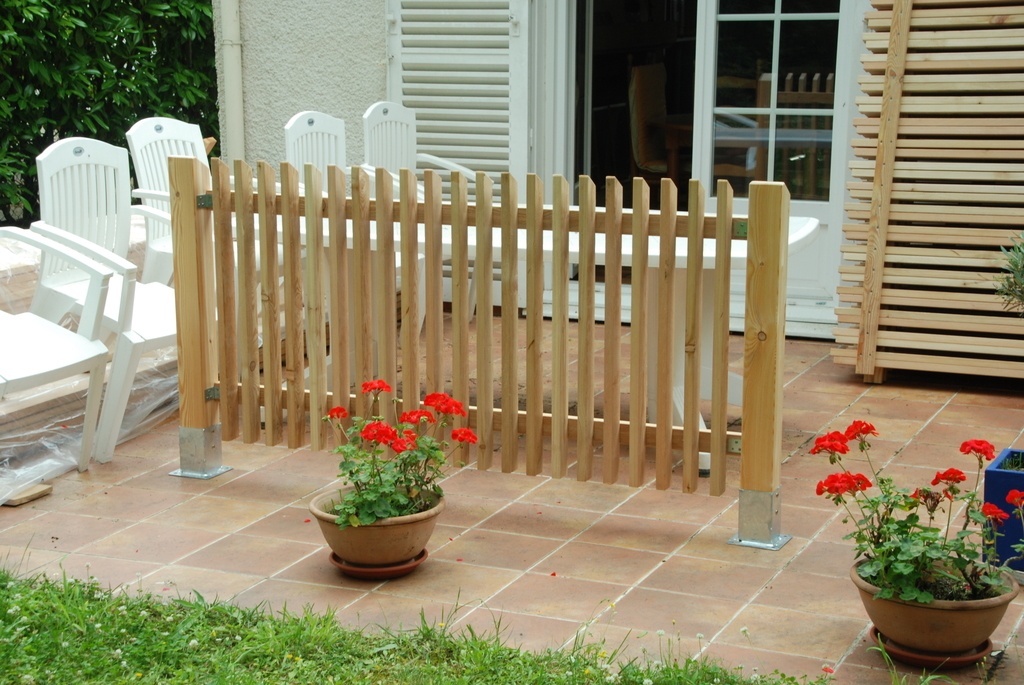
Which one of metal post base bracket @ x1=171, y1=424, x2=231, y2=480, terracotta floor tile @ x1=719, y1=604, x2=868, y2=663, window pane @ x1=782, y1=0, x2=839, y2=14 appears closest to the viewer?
terracotta floor tile @ x1=719, y1=604, x2=868, y2=663

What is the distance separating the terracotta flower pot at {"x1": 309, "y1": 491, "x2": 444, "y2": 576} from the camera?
3607 millimetres

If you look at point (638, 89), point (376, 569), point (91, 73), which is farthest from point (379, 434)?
point (638, 89)

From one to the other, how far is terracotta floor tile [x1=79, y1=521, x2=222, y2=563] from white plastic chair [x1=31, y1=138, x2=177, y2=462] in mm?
773

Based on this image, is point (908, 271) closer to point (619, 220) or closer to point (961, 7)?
point (961, 7)

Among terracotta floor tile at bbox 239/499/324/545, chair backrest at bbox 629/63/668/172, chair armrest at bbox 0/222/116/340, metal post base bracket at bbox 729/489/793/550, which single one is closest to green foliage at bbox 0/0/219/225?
chair backrest at bbox 629/63/668/172

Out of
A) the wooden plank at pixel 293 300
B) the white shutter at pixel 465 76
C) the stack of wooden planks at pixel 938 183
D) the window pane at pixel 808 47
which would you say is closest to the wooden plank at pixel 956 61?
the stack of wooden planks at pixel 938 183

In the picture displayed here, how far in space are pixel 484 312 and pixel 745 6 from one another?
3.31m

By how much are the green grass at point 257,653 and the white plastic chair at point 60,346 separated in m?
1.04

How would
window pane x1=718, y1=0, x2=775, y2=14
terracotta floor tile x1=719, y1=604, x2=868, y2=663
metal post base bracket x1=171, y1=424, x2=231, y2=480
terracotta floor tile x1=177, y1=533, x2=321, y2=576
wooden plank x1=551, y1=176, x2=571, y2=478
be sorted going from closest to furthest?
terracotta floor tile x1=719, y1=604, x2=868, y2=663
terracotta floor tile x1=177, y1=533, x2=321, y2=576
wooden plank x1=551, y1=176, x2=571, y2=478
metal post base bracket x1=171, y1=424, x2=231, y2=480
window pane x1=718, y1=0, x2=775, y2=14

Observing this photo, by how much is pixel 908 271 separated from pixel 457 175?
8.76ft

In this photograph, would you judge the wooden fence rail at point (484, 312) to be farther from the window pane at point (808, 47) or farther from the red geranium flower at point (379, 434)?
the window pane at point (808, 47)

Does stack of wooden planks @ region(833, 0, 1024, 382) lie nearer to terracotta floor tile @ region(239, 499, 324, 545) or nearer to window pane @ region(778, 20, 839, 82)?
window pane @ region(778, 20, 839, 82)

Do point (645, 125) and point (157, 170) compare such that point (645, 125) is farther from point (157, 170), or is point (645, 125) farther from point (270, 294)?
point (270, 294)

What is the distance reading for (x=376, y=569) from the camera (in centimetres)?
→ 366
